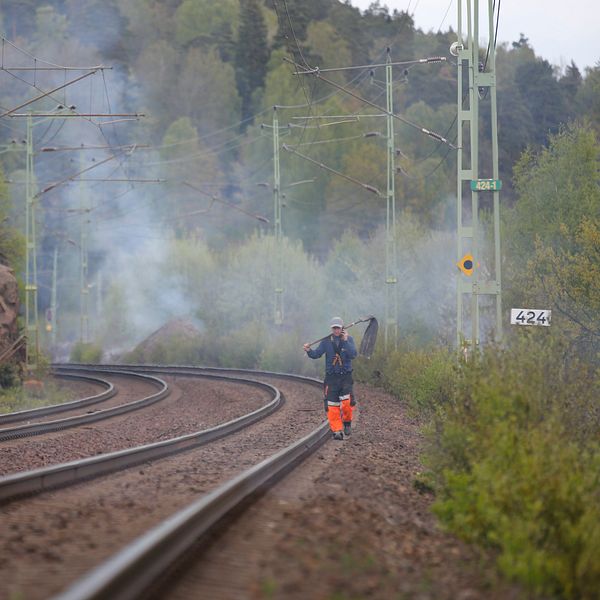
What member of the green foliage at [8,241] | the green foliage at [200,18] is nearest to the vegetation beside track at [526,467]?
the green foliage at [8,241]

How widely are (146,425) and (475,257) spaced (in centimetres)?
865

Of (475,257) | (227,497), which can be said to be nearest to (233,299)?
(475,257)

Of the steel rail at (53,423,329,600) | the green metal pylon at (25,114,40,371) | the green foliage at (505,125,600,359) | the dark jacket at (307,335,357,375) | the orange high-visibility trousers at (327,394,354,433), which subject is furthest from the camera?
the green metal pylon at (25,114,40,371)

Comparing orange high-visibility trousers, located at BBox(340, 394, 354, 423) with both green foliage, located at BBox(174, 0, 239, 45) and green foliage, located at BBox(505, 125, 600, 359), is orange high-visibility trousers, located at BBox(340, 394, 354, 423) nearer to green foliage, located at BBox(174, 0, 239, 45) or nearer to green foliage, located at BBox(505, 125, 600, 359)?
green foliage, located at BBox(505, 125, 600, 359)

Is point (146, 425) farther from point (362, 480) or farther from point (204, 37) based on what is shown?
point (204, 37)

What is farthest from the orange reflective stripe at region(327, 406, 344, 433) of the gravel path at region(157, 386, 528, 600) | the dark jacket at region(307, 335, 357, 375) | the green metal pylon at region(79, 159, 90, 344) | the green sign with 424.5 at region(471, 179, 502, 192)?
the green metal pylon at region(79, 159, 90, 344)

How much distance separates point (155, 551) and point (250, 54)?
109 metres

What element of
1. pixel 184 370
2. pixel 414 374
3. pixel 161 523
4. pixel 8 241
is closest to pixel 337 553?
pixel 161 523

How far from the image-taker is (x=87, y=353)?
6775cm

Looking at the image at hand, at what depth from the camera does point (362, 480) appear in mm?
12977

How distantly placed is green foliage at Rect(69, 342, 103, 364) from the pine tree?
Answer: 154 feet

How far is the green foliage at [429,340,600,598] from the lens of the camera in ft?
26.8

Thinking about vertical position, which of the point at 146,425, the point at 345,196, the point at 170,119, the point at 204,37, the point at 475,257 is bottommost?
the point at 146,425

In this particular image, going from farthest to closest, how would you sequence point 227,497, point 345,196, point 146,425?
1. point 345,196
2. point 146,425
3. point 227,497
